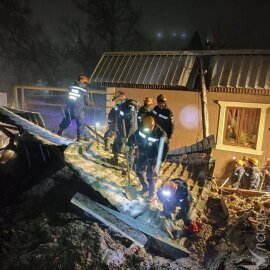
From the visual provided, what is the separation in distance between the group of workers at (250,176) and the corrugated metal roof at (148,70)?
3272 millimetres

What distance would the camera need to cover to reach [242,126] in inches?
393

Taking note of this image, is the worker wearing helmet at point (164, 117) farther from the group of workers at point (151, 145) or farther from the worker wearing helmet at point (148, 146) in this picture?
the worker wearing helmet at point (148, 146)

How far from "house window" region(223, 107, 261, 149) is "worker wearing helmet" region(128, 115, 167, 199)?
4914mm

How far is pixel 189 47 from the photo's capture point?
15281 mm

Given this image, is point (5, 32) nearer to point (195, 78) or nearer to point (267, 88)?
point (195, 78)

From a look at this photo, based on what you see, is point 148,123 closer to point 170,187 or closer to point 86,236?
point 170,187

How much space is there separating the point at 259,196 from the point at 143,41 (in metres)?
21.4

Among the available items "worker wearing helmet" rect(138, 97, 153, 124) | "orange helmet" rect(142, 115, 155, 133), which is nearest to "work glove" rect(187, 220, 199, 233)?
"orange helmet" rect(142, 115, 155, 133)

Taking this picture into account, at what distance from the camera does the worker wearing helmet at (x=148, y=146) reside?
5.98 m

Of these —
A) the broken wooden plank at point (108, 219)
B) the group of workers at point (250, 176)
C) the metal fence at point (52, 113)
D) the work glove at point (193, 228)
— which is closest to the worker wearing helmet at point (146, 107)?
the broken wooden plank at point (108, 219)

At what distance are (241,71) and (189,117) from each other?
238cm

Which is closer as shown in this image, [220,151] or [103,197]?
[103,197]

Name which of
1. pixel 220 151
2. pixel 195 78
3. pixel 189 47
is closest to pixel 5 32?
pixel 189 47

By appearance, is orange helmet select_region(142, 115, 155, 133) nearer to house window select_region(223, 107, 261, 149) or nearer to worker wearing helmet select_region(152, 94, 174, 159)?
worker wearing helmet select_region(152, 94, 174, 159)
